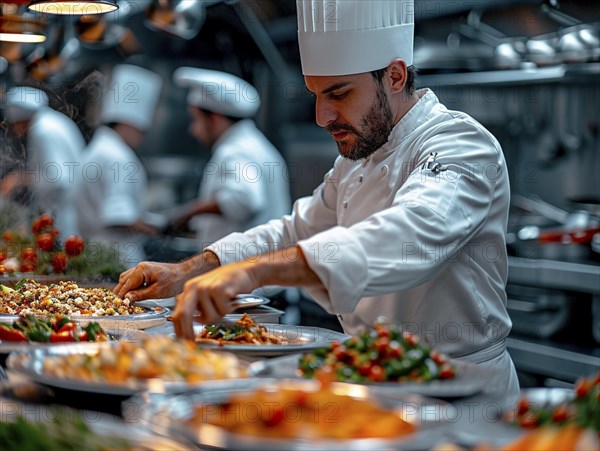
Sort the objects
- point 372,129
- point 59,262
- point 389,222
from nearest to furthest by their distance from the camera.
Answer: point 389,222, point 372,129, point 59,262

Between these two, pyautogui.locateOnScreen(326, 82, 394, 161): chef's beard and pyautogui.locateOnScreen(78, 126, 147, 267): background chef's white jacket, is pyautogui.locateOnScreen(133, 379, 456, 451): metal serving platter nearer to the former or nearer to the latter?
pyautogui.locateOnScreen(326, 82, 394, 161): chef's beard

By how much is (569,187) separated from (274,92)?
2.76 meters

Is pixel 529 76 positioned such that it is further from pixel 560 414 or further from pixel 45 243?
pixel 560 414

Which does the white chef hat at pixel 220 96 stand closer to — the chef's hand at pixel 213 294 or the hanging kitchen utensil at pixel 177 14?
the hanging kitchen utensil at pixel 177 14

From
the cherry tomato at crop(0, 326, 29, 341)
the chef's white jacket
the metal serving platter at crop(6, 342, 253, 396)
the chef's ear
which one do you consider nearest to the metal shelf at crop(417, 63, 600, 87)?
the chef's white jacket

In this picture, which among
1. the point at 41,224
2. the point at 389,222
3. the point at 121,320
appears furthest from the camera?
the point at 41,224

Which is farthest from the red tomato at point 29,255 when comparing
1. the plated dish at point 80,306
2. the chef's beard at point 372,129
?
the chef's beard at point 372,129

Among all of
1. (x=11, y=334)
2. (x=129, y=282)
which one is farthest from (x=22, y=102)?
(x=11, y=334)

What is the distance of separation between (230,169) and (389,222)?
150 inches

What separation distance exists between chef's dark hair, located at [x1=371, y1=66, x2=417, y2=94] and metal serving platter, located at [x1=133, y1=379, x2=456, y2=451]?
125cm

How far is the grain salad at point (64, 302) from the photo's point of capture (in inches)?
99.5

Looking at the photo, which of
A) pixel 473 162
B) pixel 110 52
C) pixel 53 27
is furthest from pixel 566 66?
pixel 110 52

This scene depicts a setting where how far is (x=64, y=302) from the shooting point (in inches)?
104

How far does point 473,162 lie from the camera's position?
2271 millimetres
